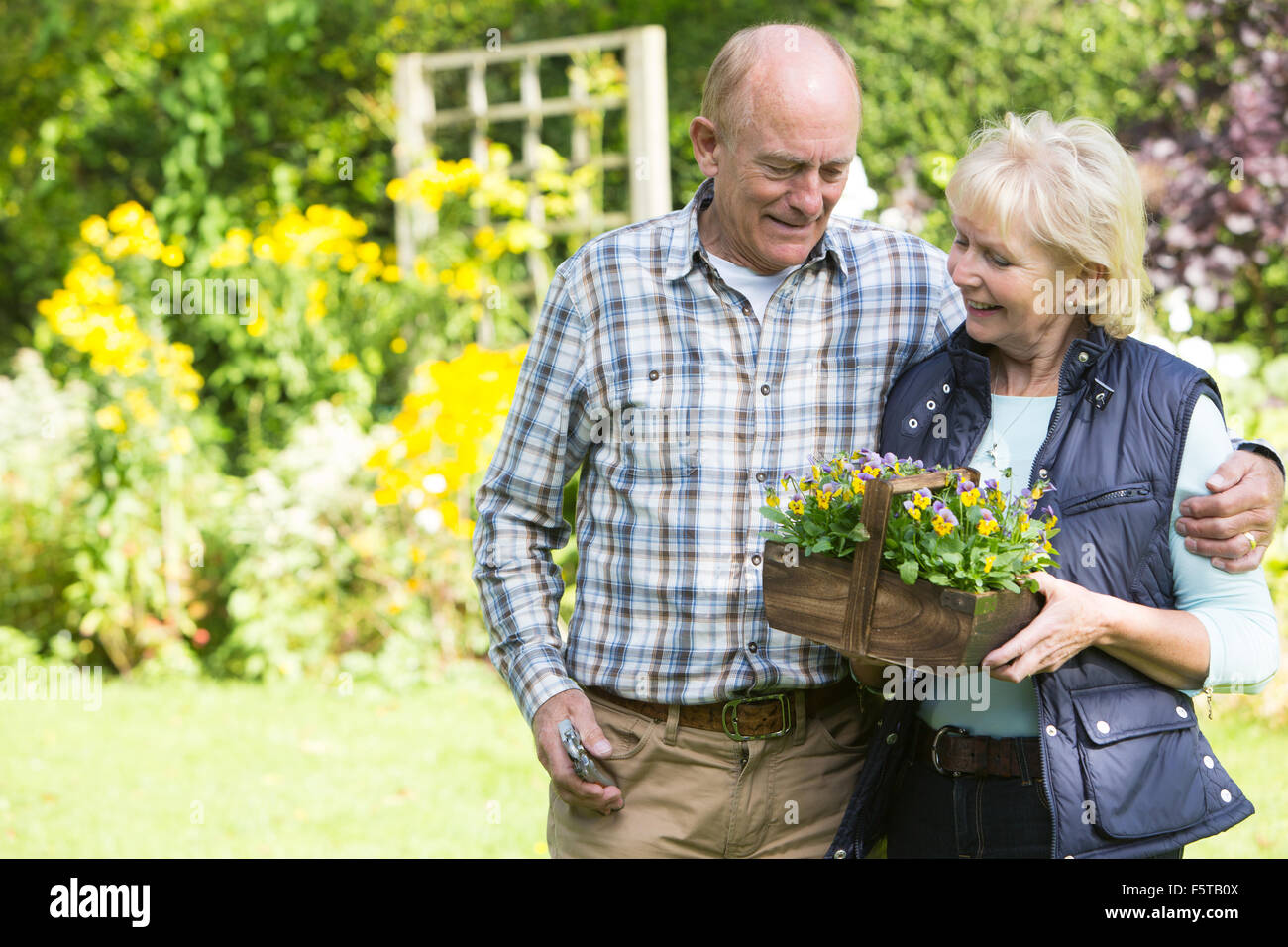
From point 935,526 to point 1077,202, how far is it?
1.85 ft

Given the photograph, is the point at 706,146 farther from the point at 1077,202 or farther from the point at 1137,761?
the point at 1137,761

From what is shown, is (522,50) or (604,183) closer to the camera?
(522,50)

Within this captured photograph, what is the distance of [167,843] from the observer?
3760 millimetres

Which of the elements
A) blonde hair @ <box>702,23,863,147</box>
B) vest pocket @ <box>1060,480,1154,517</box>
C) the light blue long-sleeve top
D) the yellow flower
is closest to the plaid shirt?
blonde hair @ <box>702,23,863,147</box>

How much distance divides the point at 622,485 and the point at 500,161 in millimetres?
4627

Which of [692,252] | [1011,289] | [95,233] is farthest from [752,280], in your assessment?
[95,233]

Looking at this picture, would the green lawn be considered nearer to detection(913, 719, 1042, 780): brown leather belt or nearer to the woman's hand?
detection(913, 719, 1042, 780): brown leather belt

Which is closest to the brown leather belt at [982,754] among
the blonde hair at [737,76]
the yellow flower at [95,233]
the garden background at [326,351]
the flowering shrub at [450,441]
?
the blonde hair at [737,76]

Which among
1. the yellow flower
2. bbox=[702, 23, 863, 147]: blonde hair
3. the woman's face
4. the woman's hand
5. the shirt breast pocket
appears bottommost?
the woman's hand

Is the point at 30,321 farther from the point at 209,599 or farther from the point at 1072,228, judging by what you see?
the point at 1072,228

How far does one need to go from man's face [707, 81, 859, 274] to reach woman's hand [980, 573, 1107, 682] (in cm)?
70

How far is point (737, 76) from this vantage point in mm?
2061

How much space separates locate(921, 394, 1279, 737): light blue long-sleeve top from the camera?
5.85ft

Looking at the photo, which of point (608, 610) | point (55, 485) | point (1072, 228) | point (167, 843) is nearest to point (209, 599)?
point (55, 485)
